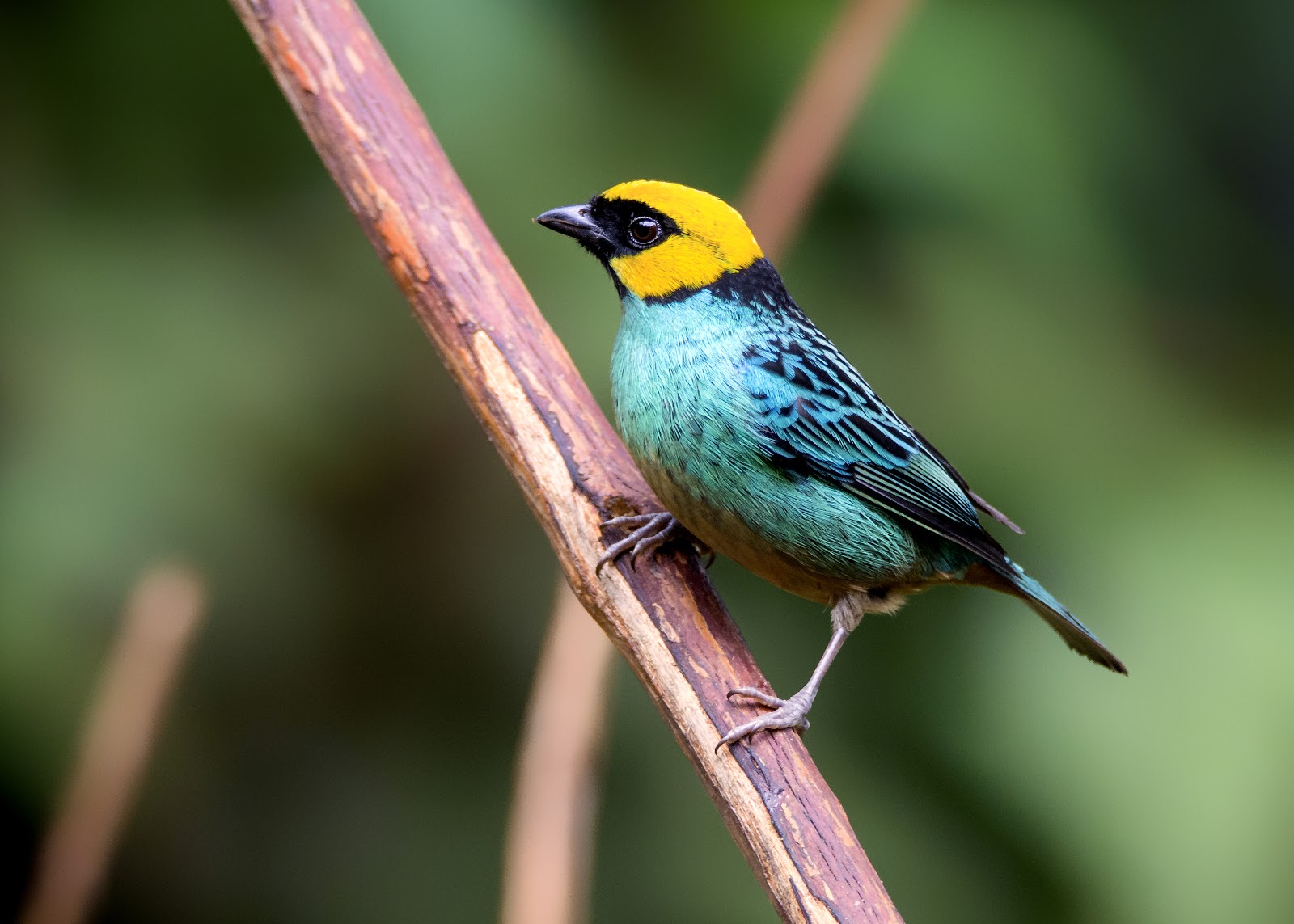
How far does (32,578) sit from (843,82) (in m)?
2.93

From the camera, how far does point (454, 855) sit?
4.12 meters

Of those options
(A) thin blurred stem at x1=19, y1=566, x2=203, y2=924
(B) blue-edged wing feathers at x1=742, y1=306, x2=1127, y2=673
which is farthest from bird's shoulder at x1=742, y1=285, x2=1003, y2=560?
(A) thin blurred stem at x1=19, y1=566, x2=203, y2=924

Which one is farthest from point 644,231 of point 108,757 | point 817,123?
point 108,757

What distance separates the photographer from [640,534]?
291 cm

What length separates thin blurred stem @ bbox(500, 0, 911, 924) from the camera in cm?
268

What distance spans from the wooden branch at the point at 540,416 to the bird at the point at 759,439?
0.10 m

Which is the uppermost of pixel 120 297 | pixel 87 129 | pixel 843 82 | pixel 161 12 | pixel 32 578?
pixel 843 82

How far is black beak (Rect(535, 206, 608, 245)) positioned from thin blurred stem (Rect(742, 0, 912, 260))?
1.75 ft

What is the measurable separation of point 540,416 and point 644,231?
0.61 m

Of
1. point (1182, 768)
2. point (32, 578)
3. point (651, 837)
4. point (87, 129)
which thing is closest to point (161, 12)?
point (87, 129)

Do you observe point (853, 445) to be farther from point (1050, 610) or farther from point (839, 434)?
point (1050, 610)

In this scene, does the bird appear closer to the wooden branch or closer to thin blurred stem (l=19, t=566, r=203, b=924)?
the wooden branch

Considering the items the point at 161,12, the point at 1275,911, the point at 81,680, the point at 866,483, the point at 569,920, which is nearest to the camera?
the point at 569,920

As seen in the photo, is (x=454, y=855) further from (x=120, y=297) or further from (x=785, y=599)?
(x=120, y=297)
